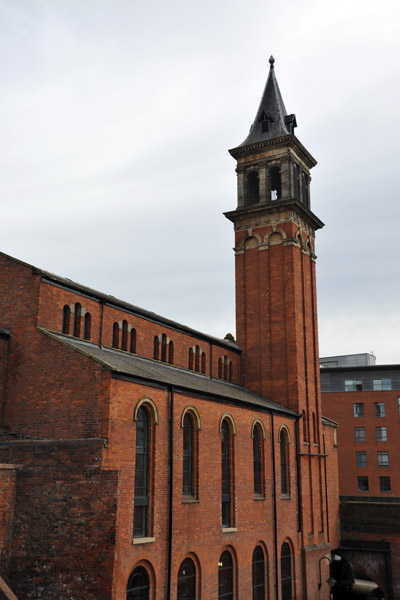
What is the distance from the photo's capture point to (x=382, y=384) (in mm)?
59438

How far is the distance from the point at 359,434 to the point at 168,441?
132ft

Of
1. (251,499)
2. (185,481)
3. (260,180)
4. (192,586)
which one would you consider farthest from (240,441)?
(260,180)

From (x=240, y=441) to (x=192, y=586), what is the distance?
21.7 feet

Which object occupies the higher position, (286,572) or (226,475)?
(226,475)

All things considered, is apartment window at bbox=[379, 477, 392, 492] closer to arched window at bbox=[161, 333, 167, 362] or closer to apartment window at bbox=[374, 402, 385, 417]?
apartment window at bbox=[374, 402, 385, 417]

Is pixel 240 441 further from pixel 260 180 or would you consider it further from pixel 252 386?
pixel 260 180

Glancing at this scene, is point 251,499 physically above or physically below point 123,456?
below

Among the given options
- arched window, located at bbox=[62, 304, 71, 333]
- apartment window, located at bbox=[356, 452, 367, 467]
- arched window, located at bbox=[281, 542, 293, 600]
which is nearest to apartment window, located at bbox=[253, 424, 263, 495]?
arched window, located at bbox=[281, 542, 293, 600]

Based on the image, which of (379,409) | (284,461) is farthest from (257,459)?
(379,409)

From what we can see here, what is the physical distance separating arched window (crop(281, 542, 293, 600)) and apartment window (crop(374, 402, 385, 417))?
30444mm

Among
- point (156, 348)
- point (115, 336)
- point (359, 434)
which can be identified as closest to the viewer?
point (115, 336)

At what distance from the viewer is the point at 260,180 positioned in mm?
38438

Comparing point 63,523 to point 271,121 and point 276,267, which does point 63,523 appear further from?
point 271,121

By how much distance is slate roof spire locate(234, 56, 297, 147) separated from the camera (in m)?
39.5
